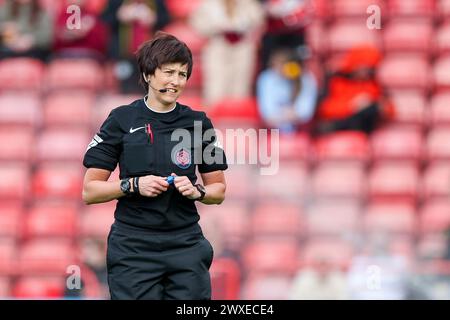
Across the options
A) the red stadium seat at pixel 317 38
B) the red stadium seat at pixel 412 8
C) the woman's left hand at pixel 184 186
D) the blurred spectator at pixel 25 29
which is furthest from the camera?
the red stadium seat at pixel 412 8

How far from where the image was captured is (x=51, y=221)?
9133 mm

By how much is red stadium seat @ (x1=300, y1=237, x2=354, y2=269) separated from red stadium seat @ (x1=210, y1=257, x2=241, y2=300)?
1.56 feet

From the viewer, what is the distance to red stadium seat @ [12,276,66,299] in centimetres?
834

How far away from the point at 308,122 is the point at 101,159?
4.80 meters

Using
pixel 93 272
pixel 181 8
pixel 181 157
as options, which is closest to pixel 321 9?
pixel 181 8

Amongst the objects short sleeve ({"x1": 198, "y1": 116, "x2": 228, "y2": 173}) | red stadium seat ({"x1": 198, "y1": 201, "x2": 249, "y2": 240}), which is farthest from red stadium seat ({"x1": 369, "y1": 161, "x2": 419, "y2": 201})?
short sleeve ({"x1": 198, "y1": 116, "x2": 228, "y2": 173})

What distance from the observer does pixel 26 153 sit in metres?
9.52

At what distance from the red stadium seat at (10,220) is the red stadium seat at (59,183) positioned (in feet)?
0.59

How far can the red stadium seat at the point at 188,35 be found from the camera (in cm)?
984

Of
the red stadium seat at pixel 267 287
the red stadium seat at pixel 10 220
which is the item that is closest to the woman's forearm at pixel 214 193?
the red stadium seat at pixel 267 287

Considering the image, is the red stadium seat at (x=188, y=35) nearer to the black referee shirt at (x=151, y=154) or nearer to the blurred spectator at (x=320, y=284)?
the blurred spectator at (x=320, y=284)

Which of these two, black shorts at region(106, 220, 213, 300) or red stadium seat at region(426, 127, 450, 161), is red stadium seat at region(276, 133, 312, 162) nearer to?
red stadium seat at region(426, 127, 450, 161)

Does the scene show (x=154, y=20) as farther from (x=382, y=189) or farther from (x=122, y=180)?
(x=122, y=180)
